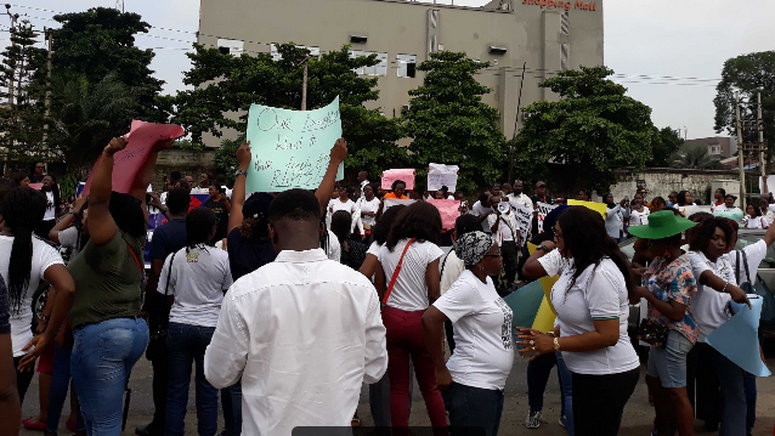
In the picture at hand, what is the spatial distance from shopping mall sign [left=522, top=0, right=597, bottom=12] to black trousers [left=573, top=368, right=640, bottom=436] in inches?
1942

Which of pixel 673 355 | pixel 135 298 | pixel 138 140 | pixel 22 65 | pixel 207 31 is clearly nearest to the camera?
pixel 135 298

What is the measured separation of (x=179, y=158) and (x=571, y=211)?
31.5 m

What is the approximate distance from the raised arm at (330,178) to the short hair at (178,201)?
146 centimetres

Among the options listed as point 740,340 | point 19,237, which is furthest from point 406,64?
point 19,237

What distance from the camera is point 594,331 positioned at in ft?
12.1

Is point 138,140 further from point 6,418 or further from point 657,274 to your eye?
point 657,274

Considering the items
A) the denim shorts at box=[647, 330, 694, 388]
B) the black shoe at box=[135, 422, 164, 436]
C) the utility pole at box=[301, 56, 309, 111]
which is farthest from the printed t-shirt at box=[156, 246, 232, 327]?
the utility pole at box=[301, 56, 309, 111]

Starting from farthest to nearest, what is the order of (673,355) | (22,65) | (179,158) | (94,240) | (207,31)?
(207,31)
(179,158)
(22,65)
(673,355)
(94,240)

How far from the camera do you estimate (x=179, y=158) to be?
33.3m

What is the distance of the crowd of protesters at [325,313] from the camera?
8.32ft

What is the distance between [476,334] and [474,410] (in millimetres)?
408

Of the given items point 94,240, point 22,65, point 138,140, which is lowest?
point 94,240

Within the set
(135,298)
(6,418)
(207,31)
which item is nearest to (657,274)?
(135,298)

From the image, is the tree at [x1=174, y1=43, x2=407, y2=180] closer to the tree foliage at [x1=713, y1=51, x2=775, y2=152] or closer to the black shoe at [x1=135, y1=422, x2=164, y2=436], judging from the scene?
the black shoe at [x1=135, y1=422, x2=164, y2=436]
